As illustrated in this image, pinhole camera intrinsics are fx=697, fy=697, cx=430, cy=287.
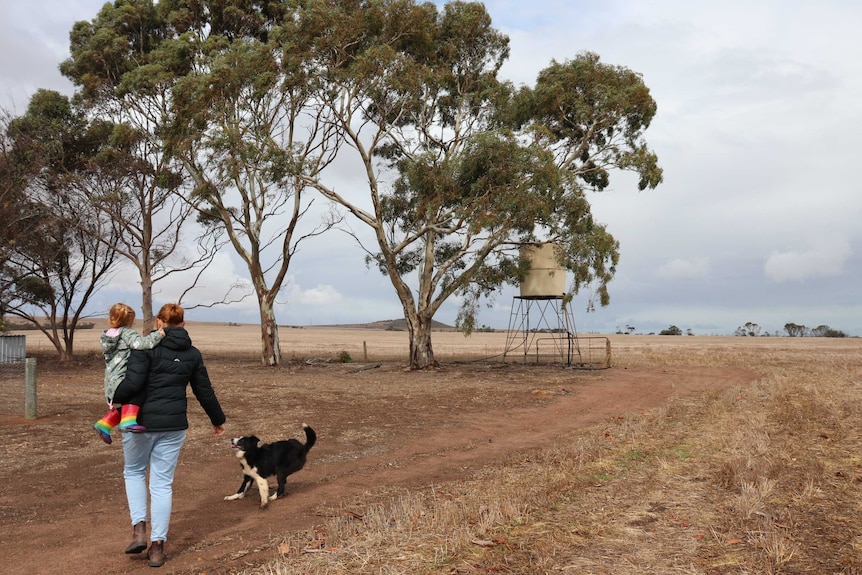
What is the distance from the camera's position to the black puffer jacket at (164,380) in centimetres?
577

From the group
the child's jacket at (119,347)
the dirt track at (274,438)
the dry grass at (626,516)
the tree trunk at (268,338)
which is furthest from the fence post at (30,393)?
the tree trunk at (268,338)

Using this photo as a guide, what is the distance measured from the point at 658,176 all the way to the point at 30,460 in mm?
26230

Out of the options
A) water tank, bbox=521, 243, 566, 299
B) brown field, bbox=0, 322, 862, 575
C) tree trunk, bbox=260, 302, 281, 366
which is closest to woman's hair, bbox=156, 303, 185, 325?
brown field, bbox=0, 322, 862, 575

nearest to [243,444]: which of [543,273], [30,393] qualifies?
[30,393]

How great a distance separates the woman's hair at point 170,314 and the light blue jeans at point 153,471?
963 millimetres

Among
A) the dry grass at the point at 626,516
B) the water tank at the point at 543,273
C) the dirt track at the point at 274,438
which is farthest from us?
the water tank at the point at 543,273

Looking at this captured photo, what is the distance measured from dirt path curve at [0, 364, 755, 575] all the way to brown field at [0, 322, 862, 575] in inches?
1.5

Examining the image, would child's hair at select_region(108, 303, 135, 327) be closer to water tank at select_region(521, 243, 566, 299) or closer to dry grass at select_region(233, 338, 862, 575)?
dry grass at select_region(233, 338, 862, 575)

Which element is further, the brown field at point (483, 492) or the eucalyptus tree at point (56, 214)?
the eucalyptus tree at point (56, 214)

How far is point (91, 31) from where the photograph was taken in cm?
3359

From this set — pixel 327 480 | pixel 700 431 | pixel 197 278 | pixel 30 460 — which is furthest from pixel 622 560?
pixel 197 278

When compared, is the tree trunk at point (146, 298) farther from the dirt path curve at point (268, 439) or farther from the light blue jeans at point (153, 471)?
the light blue jeans at point (153, 471)

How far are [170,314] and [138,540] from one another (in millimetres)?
1943

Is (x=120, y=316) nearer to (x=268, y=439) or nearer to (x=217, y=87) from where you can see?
(x=268, y=439)
